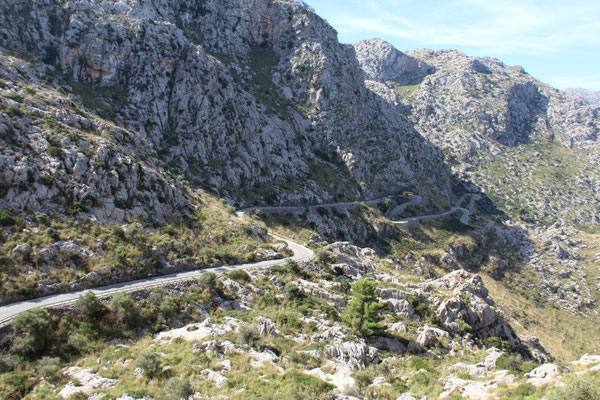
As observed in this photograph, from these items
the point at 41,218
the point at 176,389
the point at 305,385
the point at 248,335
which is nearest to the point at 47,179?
the point at 41,218

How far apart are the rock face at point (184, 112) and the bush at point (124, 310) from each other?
51.1 feet

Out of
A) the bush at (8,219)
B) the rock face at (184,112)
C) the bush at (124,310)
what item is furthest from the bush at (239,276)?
the bush at (8,219)

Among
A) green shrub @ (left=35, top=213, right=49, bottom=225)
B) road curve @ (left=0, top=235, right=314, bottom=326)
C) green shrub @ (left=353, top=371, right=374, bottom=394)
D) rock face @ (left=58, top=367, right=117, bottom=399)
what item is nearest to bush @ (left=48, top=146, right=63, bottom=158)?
green shrub @ (left=35, top=213, right=49, bottom=225)

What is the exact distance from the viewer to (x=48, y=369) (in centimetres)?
2023

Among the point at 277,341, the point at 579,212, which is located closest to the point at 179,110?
the point at 277,341

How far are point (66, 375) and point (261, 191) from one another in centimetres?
6633

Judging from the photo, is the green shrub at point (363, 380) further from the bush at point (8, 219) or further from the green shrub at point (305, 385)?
the bush at point (8, 219)

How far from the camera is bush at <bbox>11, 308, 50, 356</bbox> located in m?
21.7

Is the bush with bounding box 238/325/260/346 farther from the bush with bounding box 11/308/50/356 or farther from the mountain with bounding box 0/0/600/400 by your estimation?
the bush with bounding box 11/308/50/356

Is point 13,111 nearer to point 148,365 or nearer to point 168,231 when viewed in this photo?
point 168,231

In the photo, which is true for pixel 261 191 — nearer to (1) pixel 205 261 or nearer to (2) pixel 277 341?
(1) pixel 205 261

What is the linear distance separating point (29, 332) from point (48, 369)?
3.80 meters

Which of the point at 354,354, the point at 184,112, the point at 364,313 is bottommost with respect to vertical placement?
the point at 354,354

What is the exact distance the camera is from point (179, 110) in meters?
83.7
